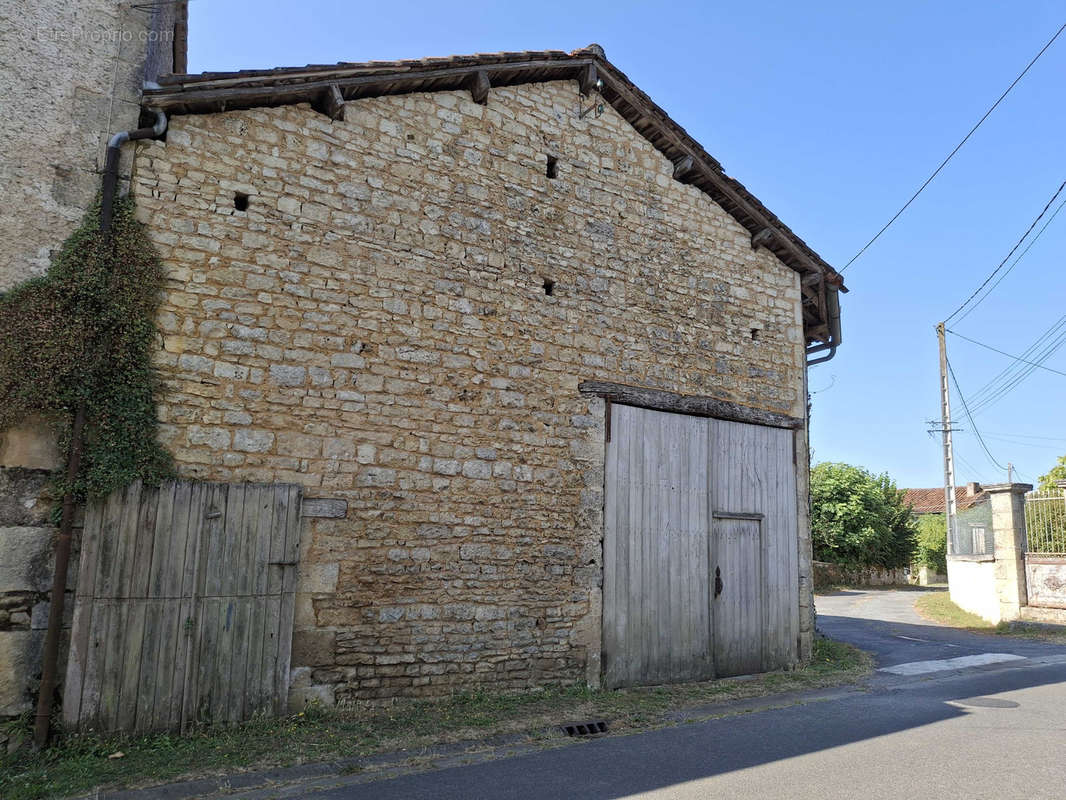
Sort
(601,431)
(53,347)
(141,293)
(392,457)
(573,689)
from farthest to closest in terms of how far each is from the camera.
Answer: (601,431)
(573,689)
(392,457)
(141,293)
(53,347)

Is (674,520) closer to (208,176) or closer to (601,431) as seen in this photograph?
(601,431)

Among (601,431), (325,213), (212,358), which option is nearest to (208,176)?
(325,213)

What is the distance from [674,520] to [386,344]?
3.76 m

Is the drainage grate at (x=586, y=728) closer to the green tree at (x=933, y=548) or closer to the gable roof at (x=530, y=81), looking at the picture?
the gable roof at (x=530, y=81)

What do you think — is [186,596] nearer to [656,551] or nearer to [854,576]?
[656,551]

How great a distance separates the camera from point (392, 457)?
21.4ft

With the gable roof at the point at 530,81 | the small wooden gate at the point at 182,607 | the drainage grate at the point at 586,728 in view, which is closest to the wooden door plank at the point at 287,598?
the small wooden gate at the point at 182,607

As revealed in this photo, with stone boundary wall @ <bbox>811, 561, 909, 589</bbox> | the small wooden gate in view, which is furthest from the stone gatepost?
the small wooden gate

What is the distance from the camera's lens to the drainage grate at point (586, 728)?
5871 mm

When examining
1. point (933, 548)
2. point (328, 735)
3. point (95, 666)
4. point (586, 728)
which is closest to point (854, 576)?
point (933, 548)

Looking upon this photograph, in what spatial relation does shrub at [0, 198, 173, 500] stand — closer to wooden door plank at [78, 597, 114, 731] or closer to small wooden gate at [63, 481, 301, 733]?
small wooden gate at [63, 481, 301, 733]

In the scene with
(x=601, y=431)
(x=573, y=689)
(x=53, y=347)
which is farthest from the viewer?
(x=601, y=431)

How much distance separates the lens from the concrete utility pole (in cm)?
1964

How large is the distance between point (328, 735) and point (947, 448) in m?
20.3
